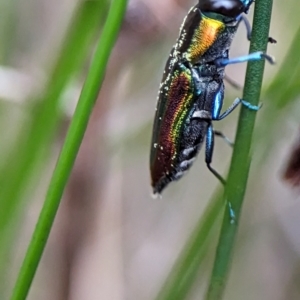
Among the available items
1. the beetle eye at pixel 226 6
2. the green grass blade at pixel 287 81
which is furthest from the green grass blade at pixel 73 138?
the beetle eye at pixel 226 6

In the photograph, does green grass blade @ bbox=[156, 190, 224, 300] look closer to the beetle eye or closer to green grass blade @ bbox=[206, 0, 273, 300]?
green grass blade @ bbox=[206, 0, 273, 300]

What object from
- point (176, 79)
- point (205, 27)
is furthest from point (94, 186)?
point (205, 27)

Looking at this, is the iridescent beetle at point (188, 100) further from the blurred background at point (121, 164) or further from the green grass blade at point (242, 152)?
the green grass blade at point (242, 152)

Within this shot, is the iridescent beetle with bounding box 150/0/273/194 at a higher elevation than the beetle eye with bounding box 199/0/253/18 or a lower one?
lower

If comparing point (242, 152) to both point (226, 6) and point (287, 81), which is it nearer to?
point (287, 81)

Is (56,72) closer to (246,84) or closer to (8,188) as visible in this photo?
(8,188)

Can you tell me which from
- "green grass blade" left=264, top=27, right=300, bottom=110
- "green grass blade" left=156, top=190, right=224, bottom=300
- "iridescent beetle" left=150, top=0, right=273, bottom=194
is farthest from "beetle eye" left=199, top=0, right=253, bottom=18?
"green grass blade" left=156, top=190, right=224, bottom=300

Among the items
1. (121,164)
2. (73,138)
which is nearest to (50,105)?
(73,138)
